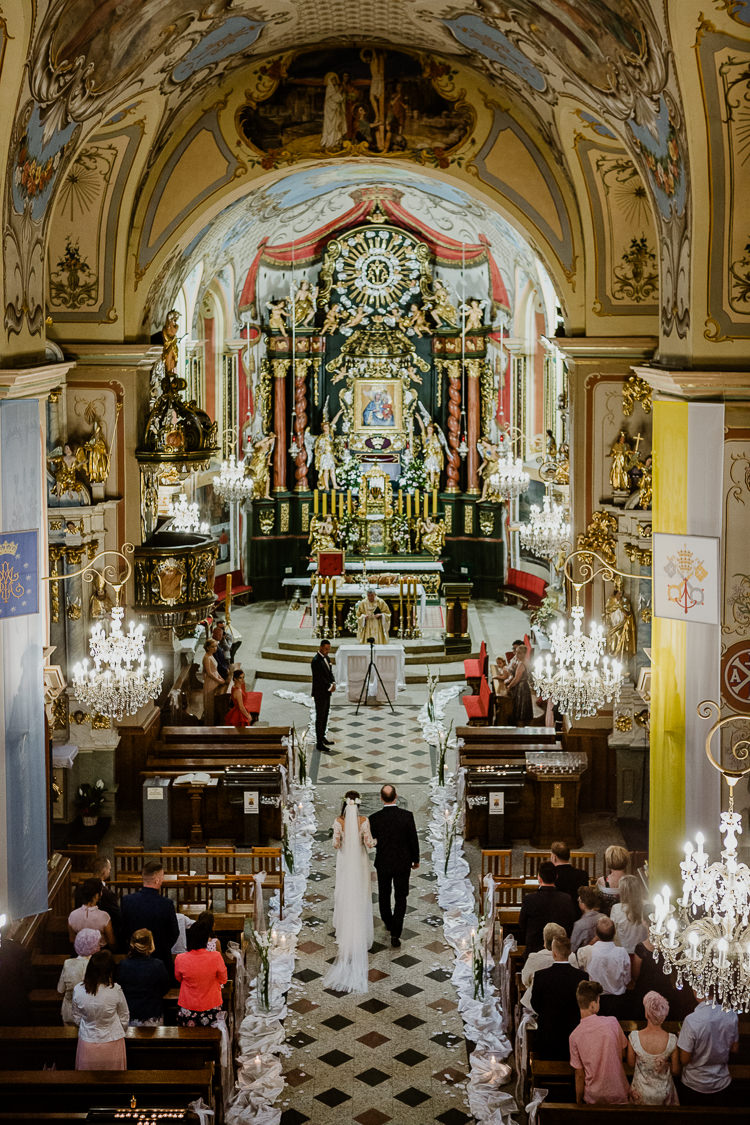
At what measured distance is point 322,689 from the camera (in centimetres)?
1830

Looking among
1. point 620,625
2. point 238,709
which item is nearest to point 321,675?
point 238,709

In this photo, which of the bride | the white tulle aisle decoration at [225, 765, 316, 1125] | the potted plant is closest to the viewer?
the white tulle aisle decoration at [225, 765, 316, 1125]

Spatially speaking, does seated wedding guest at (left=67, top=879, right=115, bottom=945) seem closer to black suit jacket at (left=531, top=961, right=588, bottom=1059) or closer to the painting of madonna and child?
black suit jacket at (left=531, top=961, right=588, bottom=1059)

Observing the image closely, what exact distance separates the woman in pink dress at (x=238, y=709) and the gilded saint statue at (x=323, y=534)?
29.8 ft

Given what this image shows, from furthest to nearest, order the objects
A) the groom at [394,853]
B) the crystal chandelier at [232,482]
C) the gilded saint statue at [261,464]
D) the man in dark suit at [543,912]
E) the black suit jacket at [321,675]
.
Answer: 1. the gilded saint statue at [261,464]
2. the crystal chandelier at [232,482]
3. the black suit jacket at [321,675]
4. the groom at [394,853]
5. the man in dark suit at [543,912]

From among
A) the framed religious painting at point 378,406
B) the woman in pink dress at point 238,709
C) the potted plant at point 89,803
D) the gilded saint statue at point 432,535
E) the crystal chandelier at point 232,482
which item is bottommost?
the potted plant at point 89,803

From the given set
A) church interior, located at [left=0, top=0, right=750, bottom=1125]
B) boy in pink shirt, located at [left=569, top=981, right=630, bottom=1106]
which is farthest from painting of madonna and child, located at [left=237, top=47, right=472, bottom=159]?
boy in pink shirt, located at [left=569, top=981, right=630, bottom=1106]

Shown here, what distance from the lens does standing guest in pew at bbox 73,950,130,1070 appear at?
28.7ft

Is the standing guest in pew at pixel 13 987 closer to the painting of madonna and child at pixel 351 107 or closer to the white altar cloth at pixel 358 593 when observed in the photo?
the painting of madonna and child at pixel 351 107

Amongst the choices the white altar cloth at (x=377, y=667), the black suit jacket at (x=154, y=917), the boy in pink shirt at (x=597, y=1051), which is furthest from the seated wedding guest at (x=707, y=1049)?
the white altar cloth at (x=377, y=667)

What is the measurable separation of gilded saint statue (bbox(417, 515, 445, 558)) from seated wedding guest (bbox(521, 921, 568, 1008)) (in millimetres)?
16844

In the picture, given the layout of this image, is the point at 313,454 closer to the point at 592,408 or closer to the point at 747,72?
the point at 592,408

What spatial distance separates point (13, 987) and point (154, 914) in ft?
3.37

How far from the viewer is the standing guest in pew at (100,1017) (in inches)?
344
